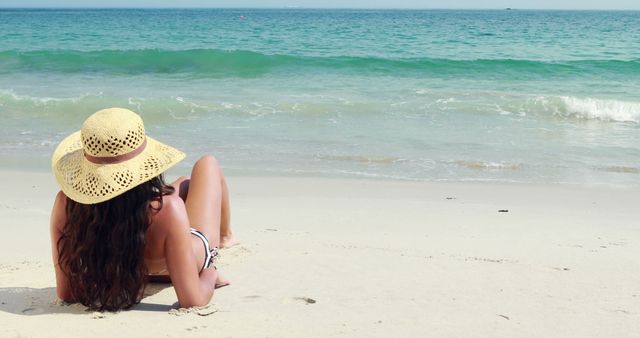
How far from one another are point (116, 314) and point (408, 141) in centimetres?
608

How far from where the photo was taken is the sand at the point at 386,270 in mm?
2898

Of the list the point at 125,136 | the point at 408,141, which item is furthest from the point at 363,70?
the point at 125,136

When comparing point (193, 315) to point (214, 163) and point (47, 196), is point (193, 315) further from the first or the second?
point (47, 196)

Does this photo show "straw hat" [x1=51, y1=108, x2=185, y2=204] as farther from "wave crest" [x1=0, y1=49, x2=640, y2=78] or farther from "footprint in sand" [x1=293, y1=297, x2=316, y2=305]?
"wave crest" [x1=0, y1=49, x2=640, y2=78]

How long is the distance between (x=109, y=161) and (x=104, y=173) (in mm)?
54

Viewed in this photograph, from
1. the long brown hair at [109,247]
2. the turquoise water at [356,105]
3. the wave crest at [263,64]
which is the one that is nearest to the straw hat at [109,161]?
the long brown hair at [109,247]

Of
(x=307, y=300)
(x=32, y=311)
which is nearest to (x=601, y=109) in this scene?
(x=307, y=300)

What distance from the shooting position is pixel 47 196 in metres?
5.94

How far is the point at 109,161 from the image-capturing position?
2.68 metres

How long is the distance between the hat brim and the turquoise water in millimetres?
4263

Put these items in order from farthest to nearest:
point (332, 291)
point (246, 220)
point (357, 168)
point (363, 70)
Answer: point (363, 70) → point (357, 168) → point (246, 220) → point (332, 291)

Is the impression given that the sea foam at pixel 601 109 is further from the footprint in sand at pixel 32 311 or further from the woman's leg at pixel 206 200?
the footprint in sand at pixel 32 311

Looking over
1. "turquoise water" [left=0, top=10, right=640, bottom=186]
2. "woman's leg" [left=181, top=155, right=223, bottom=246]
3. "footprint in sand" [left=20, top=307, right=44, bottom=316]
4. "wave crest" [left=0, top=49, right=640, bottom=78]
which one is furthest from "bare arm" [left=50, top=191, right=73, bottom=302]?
"wave crest" [left=0, top=49, right=640, bottom=78]

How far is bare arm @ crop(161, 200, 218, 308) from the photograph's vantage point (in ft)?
9.43
